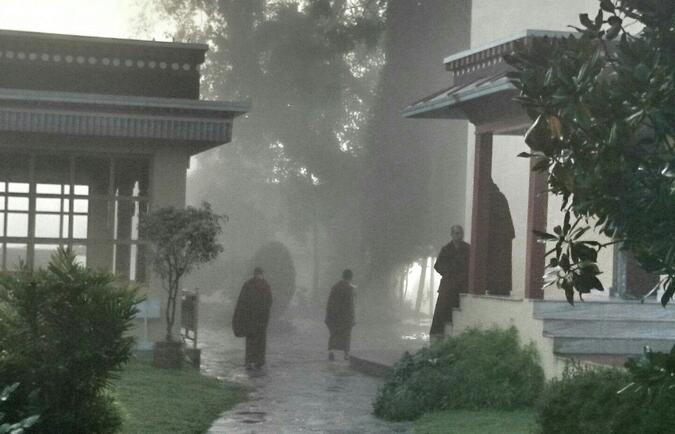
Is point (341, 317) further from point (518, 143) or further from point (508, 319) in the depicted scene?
point (508, 319)

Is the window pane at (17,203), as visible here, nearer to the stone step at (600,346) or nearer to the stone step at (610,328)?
the stone step at (610,328)

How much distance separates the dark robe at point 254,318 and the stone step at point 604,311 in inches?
308

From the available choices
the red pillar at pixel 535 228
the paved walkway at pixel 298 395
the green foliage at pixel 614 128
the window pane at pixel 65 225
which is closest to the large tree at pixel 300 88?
the paved walkway at pixel 298 395

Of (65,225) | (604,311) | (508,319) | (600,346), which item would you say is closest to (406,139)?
(65,225)

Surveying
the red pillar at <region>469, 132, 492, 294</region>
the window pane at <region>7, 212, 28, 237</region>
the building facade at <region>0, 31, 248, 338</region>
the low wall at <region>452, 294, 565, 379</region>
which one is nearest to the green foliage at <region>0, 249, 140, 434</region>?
the low wall at <region>452, 294, 565, 379</region>

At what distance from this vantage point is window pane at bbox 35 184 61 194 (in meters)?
19.6

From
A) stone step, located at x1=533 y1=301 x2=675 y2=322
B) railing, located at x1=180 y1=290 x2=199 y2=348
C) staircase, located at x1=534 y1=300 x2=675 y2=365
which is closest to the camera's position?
staircase, located at x1=534 y1=300 x2=675 y2=365

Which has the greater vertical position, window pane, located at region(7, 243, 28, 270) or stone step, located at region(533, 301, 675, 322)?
window pane, located at region(7, 243, 28, 270)

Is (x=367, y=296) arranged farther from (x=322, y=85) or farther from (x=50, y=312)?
(x=50, y=312)

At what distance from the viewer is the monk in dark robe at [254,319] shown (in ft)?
72.9

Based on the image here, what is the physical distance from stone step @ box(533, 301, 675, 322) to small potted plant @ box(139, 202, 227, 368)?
218 inches

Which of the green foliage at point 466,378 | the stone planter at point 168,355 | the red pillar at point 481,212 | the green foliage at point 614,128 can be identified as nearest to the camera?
the green foliage at point 614,128

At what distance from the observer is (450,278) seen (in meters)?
19.3

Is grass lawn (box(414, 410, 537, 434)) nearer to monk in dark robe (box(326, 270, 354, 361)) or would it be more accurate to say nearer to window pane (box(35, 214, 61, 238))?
window pane (box(35, 214, 61, 238))
